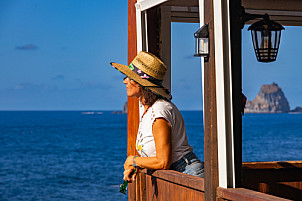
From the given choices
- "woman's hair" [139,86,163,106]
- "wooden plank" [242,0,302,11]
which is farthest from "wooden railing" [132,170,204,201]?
"wooden plank" [242,0,302,11]

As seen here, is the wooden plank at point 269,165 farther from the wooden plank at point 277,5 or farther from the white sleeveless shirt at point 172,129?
the wooden plank at point 277,5

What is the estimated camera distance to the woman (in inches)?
147

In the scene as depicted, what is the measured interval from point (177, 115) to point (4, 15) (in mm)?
84478

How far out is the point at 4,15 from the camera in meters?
85.1

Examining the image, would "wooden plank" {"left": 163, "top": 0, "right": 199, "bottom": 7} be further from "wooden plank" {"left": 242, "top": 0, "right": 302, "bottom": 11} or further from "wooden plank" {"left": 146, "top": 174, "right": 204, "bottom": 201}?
"wooden plank" {"left": 146, "top": 174, "right": 204, "bottom": 201}

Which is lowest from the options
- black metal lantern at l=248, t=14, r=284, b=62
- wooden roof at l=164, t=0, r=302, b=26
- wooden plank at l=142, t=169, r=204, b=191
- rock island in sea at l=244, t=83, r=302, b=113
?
wooden plank at l=142, t=169, r=204, b=191

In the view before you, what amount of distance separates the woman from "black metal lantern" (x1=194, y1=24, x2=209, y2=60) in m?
0.54

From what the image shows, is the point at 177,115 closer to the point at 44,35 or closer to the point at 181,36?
the point at 181,36

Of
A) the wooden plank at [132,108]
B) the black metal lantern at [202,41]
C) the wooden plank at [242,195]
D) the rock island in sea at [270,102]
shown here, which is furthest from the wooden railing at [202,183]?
the rock island in sea at [270,102]

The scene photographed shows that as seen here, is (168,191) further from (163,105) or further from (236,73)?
(236,73)

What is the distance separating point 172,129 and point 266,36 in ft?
5.48

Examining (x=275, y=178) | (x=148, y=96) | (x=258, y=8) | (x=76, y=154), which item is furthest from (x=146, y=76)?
(x=76, y=154)

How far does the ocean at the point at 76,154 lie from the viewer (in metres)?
37.7

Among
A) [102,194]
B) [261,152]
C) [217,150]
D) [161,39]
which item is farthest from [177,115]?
[261,152]
